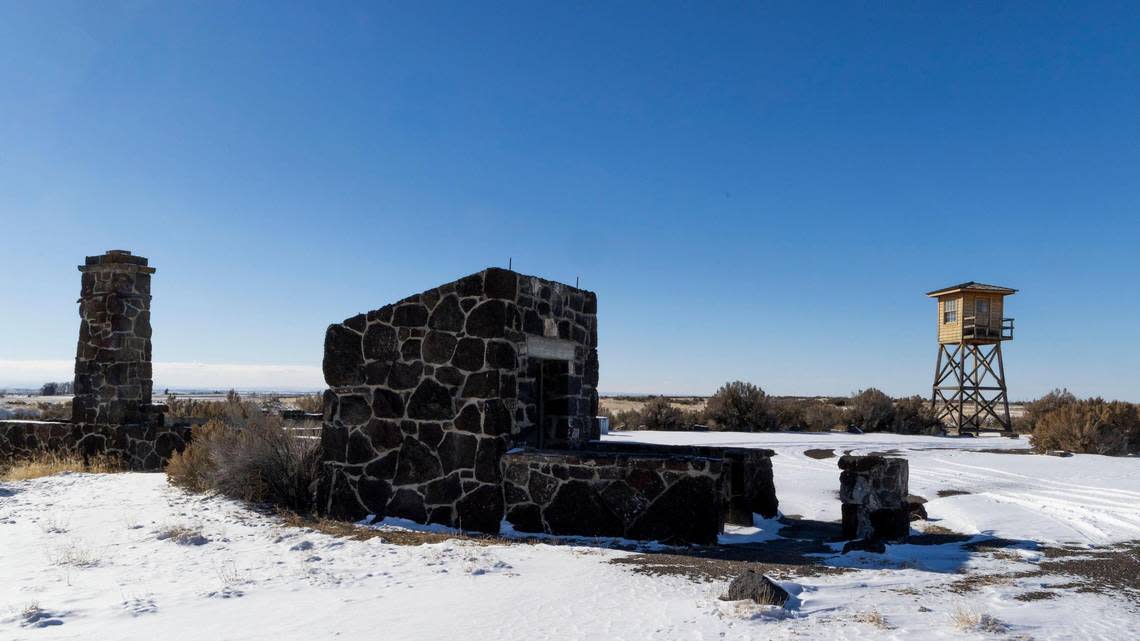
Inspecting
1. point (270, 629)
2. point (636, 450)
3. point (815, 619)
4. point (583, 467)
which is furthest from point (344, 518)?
point (815, 619)

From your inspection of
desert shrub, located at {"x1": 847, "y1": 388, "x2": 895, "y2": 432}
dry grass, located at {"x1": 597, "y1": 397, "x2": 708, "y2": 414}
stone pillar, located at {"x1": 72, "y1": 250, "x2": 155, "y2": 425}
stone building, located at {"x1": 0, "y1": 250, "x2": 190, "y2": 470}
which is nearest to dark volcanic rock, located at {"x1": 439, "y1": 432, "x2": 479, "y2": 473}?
stone building, located at {"x1": 0, "y1": 250, "x2": 190, "y2": 470}

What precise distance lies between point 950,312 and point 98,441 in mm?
26616

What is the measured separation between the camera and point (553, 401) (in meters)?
12.0

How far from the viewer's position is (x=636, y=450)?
38.2ft

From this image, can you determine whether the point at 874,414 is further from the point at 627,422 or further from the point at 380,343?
the point at 380,343

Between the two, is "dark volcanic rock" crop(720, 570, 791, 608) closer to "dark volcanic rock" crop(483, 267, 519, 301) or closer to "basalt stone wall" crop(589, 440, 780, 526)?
"basalt stone wall" crop(589, 440, 780, 526)

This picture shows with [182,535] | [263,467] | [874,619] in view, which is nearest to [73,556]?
[182,535]

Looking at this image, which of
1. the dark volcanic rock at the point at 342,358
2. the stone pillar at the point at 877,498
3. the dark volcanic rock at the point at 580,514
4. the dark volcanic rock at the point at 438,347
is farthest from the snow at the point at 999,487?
the dark volcanic rock at the point at 342,358

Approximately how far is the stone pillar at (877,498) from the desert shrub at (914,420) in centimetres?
1837

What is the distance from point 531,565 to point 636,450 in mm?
4453

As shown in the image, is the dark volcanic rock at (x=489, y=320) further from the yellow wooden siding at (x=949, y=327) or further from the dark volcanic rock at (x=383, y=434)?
the yellow wooden siding at (x=949, y=327)

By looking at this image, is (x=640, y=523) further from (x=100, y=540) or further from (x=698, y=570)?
(x=100, y=540)

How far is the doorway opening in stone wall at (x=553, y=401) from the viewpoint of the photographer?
11.8 m

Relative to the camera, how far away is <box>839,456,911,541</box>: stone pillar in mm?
9266
